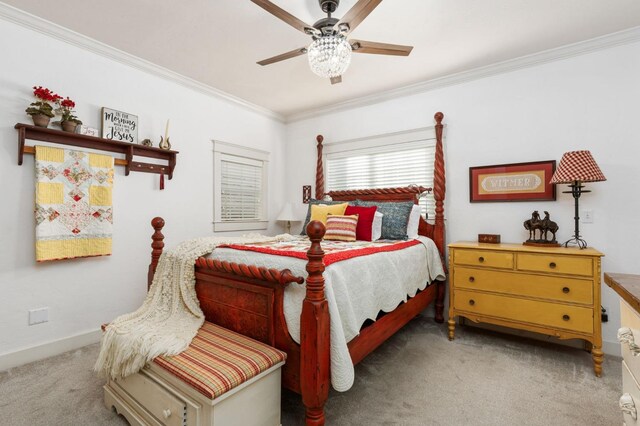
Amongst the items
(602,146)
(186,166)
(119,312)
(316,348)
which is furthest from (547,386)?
(186,166)

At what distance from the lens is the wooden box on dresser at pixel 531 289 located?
2225mm

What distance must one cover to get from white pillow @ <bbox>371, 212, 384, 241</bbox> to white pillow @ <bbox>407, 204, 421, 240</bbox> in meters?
0.29

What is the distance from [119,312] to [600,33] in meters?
4.84

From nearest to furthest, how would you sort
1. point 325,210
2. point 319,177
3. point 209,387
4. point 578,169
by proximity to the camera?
point 209,387
point 578,169
point 325,210
point 319,177

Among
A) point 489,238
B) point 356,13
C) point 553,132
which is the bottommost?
point 489,238

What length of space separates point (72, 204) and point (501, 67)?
160 inches

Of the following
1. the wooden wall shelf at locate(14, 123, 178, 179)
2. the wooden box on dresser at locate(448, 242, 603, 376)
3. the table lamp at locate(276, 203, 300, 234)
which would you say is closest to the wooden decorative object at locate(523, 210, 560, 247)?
the wooden box on dresser at locate(448, 242, 603, 376)

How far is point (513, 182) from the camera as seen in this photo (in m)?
2.97

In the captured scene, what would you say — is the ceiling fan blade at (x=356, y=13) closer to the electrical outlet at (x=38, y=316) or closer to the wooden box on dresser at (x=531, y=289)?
the wooden box on dresser at (x=531, y=289)

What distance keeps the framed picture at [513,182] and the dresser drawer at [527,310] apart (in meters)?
1.00

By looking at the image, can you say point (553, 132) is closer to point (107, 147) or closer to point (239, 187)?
point (239, 187)

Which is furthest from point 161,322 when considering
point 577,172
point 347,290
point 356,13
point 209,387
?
point 577,172

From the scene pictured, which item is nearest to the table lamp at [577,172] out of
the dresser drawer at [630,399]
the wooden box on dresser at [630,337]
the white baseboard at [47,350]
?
the wooden box on dresser at [630,337]

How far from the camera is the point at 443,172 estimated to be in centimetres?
332
